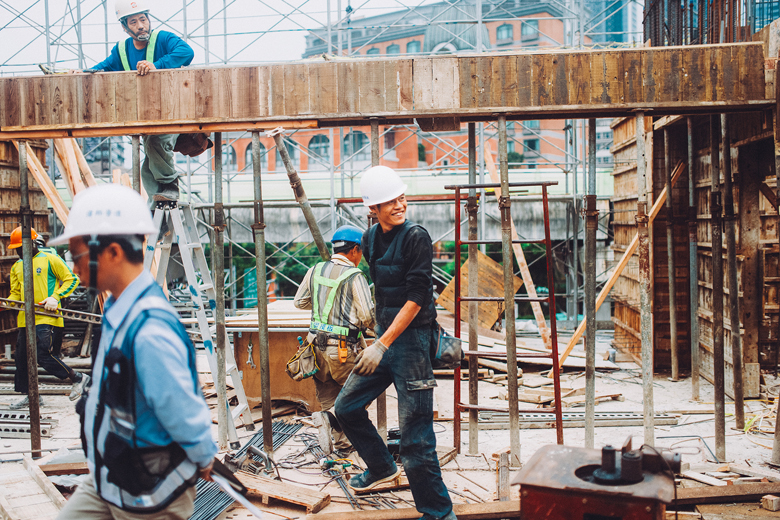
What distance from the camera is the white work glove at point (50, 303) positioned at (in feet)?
24.0

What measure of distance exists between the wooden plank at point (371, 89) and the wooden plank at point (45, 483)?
11.5 feet

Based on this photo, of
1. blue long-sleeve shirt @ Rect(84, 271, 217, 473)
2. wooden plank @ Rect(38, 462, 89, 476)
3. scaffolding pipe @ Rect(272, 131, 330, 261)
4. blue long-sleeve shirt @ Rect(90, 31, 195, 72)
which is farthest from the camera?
blue long-sleeve shirt @ Rect(90, 31, 195, 72)

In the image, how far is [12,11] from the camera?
14320 mm

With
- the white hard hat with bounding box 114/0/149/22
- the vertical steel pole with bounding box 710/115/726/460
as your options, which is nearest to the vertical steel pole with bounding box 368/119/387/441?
the white hard hat with bounding box 114/0/149/22

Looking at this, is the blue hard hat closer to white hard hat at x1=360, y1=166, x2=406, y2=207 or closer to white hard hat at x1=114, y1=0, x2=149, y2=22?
white hard hat at x1=360, y1=166, x2=406, y2=207

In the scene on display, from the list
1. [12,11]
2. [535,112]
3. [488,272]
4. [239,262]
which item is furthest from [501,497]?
[239,262]

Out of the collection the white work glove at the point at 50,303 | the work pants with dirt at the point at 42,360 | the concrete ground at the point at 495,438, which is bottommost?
the concrete ground at the point at 495,438

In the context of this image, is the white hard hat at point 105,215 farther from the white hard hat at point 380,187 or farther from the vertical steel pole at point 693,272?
the vertical steel pole at point 693,272

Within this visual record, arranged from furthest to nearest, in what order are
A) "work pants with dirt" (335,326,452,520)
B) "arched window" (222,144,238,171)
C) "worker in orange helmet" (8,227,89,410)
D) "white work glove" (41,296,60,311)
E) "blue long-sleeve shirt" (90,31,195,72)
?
"arched window" (222,144,238,171), "worker in orange helmet" (8,227,89,410), "white work glove" (41,296,60,311), "blue long-sleeve shirt" (90,31,195,72), "work pants with dirt" (335,326,452,520)

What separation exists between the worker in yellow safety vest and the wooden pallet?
6.42 feet

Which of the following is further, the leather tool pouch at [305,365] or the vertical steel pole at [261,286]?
the leather tool pouch at [305,365]

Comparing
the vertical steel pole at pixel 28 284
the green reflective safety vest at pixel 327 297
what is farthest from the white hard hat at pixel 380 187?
the vertical steel pole at pixel 28 284

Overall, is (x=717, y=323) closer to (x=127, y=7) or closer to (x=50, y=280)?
(x=127, y=7)

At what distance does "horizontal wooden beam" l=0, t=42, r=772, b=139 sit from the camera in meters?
4.75
